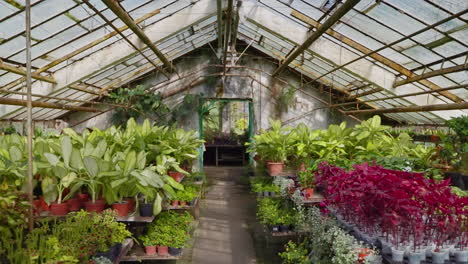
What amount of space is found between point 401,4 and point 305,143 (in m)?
2.17

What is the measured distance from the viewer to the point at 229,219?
23.1 feet

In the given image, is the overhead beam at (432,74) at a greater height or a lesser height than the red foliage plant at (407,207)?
greater

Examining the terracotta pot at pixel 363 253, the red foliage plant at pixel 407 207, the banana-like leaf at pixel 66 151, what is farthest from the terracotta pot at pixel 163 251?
the terracotta pot at pixel 363 253

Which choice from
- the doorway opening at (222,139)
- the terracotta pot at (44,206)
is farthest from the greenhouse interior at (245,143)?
the doorway opening at (222,139)

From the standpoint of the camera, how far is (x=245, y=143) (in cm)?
633

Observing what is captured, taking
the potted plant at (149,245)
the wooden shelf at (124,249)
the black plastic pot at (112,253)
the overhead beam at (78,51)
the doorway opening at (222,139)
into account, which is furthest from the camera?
the doorway opening at (222,139)

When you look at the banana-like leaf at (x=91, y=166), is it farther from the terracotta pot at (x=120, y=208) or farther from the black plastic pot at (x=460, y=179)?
the black plastic pot at (x=460, y=179)

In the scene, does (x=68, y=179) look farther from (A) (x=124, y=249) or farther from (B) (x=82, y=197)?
(A) (x=124, y=249)

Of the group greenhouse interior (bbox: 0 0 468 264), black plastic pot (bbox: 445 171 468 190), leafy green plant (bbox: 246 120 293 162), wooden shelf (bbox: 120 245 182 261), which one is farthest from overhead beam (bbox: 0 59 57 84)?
black plastic pot (bbox: 445 171 468 190)

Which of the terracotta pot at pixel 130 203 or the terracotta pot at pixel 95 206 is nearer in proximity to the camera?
the terracotta pot at pixel 95 206

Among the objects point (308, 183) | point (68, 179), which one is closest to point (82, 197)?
point (68, 179)

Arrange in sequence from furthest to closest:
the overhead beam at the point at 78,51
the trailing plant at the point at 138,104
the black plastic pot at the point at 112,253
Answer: the trailing plant at the point at 138,104 < the overhead beam at the point at 78,51 < the black plastic pot at the point at 112,253

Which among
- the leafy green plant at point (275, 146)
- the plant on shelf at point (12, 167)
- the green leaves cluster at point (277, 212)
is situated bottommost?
the green leaves cluster at point (277, 212)

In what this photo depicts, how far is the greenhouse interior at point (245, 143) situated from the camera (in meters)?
2.41
